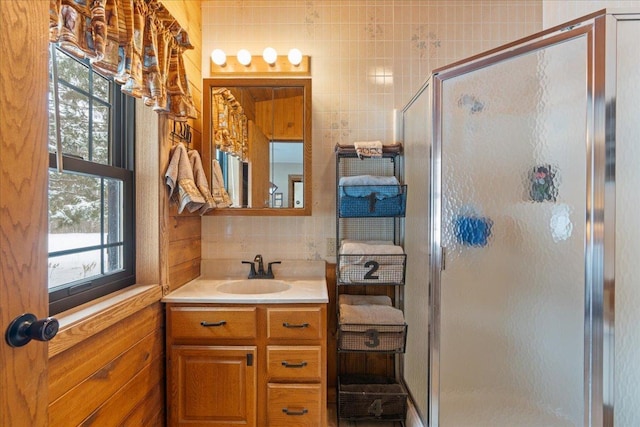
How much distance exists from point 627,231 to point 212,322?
1704mm

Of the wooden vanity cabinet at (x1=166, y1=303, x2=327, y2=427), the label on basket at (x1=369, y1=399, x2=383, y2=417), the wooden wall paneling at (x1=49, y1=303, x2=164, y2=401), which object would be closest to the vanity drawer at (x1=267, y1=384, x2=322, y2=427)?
the wooden vanity cabinet at (x1=166, y1=303, x2=327, y2=427)

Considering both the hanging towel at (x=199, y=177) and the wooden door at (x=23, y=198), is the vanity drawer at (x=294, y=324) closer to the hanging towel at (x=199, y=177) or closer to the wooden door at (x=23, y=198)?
the hanging towel at (x=199, y=177)

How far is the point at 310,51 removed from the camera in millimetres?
1977

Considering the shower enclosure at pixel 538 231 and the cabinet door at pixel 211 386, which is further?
the cabinet door at pixel 211 386

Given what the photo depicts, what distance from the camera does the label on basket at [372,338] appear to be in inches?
66.3

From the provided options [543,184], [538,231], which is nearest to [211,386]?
[538,231]

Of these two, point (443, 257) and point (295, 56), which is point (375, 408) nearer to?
point (443, 257)

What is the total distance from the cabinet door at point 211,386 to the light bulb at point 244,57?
5.35ft

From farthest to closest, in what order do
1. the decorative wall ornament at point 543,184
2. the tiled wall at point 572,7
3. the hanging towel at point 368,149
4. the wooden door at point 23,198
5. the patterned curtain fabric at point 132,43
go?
the hanging towel at point 368,149 → the tiled wall at point 572,7 → the decorative wall ornament at point 543,184 → the patterned curtain fabric at point 132,43 → the wooden door at point 23,198

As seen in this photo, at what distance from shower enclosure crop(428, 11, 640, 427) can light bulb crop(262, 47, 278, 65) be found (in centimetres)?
100

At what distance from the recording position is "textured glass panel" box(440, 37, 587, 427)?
1.11m

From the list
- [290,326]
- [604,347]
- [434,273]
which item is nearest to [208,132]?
[290,326]

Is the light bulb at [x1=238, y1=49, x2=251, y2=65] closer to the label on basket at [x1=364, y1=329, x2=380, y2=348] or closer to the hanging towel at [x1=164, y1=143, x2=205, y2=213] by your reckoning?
the hanging towel at [x1=164, y1=143, x2=205, y2=213]

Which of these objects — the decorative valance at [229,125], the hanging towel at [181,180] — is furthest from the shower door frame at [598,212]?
the hanging towel at [181,180]
